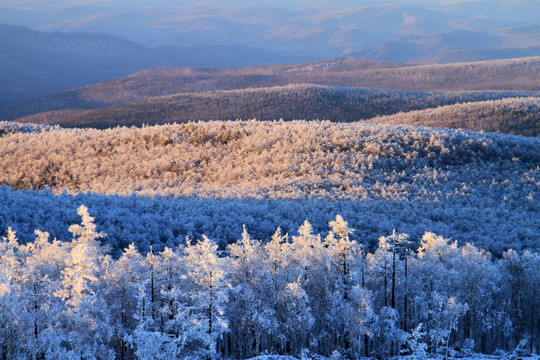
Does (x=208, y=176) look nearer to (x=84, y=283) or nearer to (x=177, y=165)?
(x=177, y=165)

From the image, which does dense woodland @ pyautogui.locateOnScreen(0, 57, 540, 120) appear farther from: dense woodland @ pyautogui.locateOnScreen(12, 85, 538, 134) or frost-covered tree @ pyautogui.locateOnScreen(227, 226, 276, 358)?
frost-covered tree @ pyautogui.locateOnScreen(227, 226, 276, 358)

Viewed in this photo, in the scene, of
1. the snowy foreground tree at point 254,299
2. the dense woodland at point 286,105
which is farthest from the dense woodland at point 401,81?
the snowy foreground tree at point 254,299

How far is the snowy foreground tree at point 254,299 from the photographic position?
42.5 ft

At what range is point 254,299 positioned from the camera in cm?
1573

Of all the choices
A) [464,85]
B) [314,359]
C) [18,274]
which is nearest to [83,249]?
[18,274]

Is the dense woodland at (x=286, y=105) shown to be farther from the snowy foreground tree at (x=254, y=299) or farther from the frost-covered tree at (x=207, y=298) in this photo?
the frost-covered tree at (x=207, y=298)

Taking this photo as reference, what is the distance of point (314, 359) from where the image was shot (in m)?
16.0

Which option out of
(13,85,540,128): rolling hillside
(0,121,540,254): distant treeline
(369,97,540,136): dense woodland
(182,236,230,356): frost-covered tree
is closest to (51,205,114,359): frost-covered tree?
(182,236,230,356): frost-covered tree

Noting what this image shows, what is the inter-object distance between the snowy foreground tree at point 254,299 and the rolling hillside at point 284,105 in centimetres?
7531

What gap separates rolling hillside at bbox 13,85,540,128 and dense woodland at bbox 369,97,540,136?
23465mm

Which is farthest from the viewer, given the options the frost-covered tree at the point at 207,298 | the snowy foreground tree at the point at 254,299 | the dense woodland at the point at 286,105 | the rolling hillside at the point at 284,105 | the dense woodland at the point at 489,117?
the rolling hillside at the point at 284,105

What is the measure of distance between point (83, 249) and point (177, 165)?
22.6m

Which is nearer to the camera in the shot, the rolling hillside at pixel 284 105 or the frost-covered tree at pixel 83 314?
the frost-covered tree at pixel 83 314

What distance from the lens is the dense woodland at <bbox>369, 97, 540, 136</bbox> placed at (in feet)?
207
